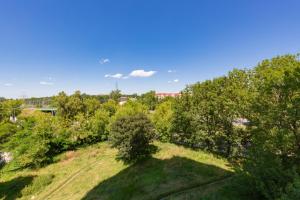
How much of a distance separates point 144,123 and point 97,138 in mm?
16607

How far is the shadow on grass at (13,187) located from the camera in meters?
17.7

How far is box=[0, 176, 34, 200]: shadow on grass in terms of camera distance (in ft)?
58.2

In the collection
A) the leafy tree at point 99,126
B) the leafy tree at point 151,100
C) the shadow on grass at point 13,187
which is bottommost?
the shadow on grass at point 13,187

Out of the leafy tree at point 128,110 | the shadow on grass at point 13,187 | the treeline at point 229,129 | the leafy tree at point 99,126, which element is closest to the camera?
the treeline at point 229,129

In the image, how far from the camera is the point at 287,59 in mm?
12516

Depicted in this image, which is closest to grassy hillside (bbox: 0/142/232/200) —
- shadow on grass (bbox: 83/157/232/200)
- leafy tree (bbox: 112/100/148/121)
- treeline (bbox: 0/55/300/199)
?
shadow on grass (bbox: 83/157/232/200)

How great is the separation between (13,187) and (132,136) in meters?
14.0

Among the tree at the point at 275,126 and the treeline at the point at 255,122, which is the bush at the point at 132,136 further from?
the tree at the point at 275,126

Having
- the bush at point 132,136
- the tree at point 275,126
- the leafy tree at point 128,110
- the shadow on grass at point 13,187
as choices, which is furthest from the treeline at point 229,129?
the shadow on grass at point 13,187

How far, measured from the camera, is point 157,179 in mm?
15055

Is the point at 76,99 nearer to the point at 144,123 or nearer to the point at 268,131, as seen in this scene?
the point at 144,123

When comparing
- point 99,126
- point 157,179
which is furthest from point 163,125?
point 99,126

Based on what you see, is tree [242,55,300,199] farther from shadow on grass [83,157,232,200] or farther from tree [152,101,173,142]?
tree [152,101,173,142]

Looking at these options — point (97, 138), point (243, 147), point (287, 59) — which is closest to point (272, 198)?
point (287, 59)
